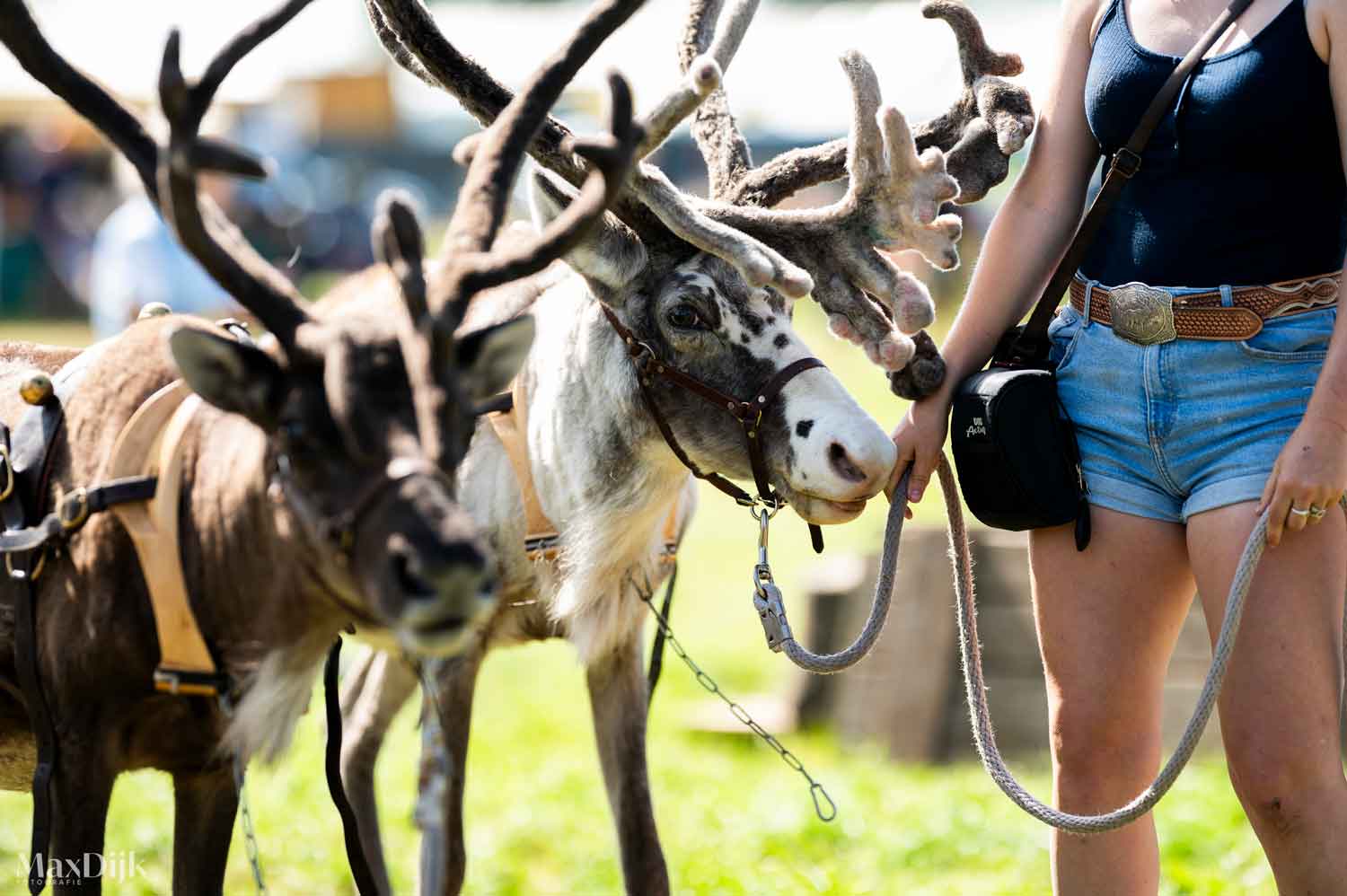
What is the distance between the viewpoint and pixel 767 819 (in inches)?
229

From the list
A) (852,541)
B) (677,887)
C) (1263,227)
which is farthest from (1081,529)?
(852,541)

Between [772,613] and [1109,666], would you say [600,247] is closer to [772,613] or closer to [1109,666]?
[772,613]

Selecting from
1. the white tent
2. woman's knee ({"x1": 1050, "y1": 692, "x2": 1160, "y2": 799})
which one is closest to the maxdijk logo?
woman's knee ({"x1": 1050, "y1": 692, "x2": 1160, "y2": 799})

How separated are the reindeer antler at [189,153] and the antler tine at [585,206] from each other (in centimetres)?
33

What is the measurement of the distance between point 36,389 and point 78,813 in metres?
0.92

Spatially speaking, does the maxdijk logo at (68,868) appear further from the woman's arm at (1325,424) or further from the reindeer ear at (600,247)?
the woman's arm at (1325,424)

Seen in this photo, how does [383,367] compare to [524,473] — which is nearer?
[383,367]

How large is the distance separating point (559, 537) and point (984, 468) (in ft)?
3.74

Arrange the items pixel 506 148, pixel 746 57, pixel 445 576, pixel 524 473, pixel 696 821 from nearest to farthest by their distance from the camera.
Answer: pixel 445 576, pixel 506 148, pixel 524 473, pixel 696 821, pixel 746 57

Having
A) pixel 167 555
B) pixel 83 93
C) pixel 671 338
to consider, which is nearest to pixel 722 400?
pixel 671 338

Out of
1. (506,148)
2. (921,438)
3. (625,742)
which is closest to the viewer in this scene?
(506,148)

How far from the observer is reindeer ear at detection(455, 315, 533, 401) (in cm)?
260

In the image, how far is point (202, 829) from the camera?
3445mm

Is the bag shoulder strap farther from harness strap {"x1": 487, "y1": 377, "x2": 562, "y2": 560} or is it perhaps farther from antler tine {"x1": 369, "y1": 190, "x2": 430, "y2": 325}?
antler tine {"x1": 369, "y1": 190, "x2": 430, "y2": 325}
